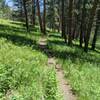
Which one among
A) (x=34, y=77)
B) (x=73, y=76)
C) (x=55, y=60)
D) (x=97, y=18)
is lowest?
(x=97, y=18)

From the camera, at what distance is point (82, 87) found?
10.9m

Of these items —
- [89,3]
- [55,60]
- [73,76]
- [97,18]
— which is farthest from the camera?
[89,3]

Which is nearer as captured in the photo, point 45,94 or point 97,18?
point 45,94

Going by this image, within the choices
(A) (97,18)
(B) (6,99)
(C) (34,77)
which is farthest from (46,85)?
(A) (97,18)

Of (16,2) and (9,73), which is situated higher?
(9,73)

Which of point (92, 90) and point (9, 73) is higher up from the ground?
point (9, 73)

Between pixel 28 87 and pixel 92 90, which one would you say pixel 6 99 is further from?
pixel 92 90

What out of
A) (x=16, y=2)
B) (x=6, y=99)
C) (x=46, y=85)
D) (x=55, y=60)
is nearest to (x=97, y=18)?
(x=55, y=60)

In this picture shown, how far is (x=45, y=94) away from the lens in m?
9.38

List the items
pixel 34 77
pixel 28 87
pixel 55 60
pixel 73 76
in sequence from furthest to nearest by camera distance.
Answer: pixel 55 60
pixel 73 76
pixel 34 77
pixel 28 87

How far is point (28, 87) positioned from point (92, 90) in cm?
263

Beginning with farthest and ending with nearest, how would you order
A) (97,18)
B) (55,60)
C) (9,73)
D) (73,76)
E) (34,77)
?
1. (97,18)
2. (55,60)
3. (73,76)
4. (34,77)
5. (9,73)

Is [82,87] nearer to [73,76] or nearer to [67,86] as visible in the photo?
[67,86]

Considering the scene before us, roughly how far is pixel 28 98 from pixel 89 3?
32891 mm
